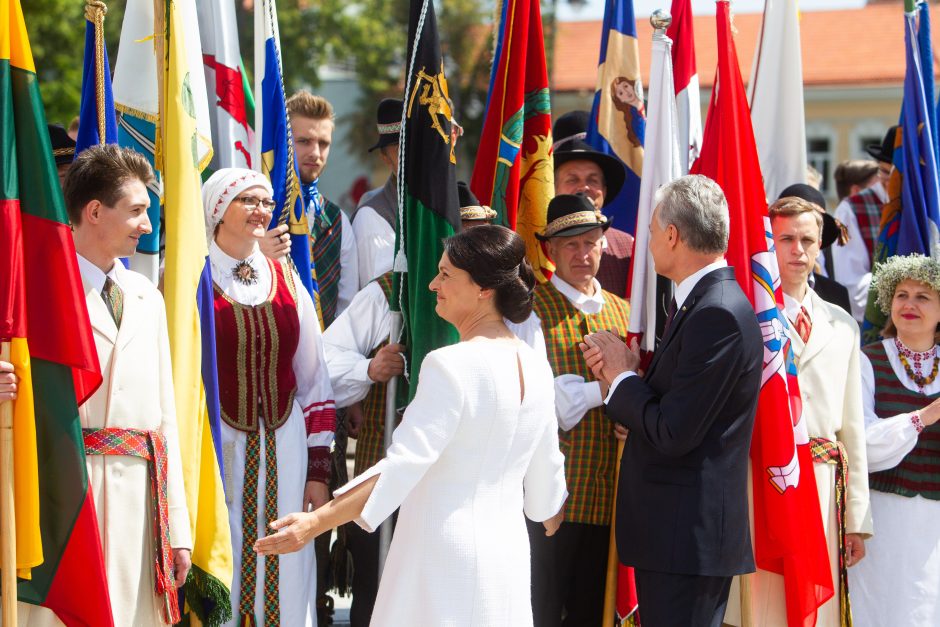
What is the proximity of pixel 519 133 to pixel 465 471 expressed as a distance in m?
2.32

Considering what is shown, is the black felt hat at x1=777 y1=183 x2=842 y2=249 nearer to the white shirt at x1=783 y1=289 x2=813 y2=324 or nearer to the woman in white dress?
the white shirt at x1=783 y1=289 x2=813 y2=324

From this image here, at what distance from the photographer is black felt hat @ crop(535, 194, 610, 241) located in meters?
5.20

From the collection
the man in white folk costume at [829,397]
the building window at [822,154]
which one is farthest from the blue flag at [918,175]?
the building window at [822,154]

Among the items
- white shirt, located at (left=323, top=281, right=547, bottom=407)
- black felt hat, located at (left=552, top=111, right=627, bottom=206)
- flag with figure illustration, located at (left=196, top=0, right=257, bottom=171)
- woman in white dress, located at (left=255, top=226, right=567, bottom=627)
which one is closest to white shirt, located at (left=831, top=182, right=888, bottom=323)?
black felt hat, located at (left=552, top=111, right=627, bottom=206)

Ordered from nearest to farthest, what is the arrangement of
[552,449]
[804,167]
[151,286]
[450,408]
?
[450,408], [552,449], [151,286], [804,167]

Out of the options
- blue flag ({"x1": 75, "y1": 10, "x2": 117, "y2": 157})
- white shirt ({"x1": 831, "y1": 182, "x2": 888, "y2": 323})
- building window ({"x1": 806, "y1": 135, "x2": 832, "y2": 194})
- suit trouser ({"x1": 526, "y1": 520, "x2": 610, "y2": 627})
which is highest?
building window ({"x1": 806, "y1": 135, "x2": 832, "y2": 194})

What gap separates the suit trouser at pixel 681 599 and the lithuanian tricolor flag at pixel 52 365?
1781mm

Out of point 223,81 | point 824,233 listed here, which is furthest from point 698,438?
point 223,81

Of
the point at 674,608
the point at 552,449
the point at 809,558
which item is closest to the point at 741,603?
the point at 809,558

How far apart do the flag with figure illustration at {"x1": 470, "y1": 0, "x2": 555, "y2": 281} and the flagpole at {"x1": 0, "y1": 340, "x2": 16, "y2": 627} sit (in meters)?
2.48

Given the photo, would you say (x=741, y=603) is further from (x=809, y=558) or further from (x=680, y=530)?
(x=680, y=530)

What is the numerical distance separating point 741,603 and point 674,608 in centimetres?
85

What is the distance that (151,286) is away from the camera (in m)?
4.24

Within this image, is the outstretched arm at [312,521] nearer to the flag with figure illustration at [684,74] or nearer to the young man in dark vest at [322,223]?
the young man in dark vest at [322,223]
